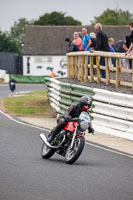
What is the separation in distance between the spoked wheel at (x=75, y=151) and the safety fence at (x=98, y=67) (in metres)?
6.05

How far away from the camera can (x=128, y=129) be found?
17.0 meters

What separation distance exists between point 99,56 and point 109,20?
4677 inches

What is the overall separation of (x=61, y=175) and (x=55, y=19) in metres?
121

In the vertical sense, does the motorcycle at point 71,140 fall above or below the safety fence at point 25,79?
above

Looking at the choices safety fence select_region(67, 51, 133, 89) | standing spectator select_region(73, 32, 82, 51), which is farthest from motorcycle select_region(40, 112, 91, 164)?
standing spectator select_region(73, 32, 82, 51)

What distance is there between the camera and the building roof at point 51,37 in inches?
4119

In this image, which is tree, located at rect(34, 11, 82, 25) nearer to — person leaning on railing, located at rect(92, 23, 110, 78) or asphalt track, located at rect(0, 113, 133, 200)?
person leaning on railing, located at rect(92, 23, 110, 78)

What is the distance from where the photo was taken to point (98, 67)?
20547 mm

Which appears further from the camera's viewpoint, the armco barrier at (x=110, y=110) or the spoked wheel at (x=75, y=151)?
the armco barrier at (x=110, y=110)

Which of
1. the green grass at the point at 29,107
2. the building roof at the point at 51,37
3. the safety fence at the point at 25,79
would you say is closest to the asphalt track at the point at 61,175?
the green grass at the point at 29,107

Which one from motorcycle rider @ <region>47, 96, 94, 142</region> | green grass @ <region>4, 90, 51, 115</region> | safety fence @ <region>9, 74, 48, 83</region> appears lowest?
safety fence @ <region>9, 74, 48, 83</region>

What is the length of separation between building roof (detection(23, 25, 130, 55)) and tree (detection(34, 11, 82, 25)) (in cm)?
2286

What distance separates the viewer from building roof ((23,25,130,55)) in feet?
343

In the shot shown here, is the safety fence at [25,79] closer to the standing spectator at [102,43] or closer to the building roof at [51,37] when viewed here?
the building roof at [51,37]
